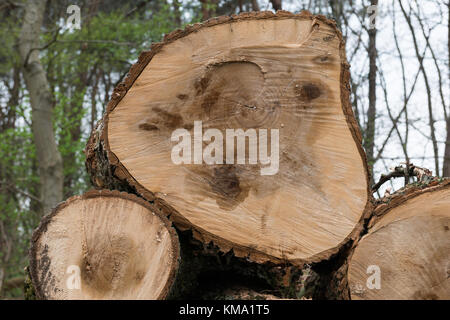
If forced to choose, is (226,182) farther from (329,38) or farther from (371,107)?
(371,107)

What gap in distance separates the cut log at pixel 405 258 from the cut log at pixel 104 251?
2.56 ft

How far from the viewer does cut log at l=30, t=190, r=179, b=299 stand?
6.33 feet

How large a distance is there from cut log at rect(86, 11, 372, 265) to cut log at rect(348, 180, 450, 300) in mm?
103

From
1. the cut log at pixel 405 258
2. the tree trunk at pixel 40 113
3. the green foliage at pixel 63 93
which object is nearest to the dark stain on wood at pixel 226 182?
the cut log at pixel 405 258

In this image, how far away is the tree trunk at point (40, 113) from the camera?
654cm

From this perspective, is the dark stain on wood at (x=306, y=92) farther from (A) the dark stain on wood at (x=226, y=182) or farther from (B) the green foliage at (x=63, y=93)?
(B) the green foliage at (x=63, y=93)

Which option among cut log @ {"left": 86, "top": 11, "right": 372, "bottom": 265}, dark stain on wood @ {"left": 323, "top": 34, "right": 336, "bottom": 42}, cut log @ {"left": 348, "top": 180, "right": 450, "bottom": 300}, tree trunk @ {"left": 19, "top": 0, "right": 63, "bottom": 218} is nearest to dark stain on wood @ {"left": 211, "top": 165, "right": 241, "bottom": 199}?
cut log @ {"left": 86, "top": 11, "right": 372, "bottom": 265}

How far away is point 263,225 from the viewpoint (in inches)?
84.7

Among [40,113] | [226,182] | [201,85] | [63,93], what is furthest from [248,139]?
[63,93]

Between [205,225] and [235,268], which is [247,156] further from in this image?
[235,268]

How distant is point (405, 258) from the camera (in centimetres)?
212

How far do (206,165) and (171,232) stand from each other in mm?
351

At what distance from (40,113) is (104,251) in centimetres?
519

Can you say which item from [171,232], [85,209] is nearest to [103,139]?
[85,209]
